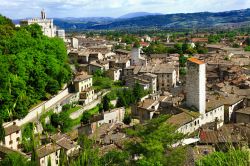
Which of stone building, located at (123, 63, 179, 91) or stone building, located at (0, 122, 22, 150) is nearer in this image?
stone building, located at (0, 122, 22, 150)

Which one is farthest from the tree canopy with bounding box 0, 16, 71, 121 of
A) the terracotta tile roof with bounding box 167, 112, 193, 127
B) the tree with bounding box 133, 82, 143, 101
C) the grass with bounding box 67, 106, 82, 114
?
the terracotta tile roof with bounding box 167, 112, 193, 127

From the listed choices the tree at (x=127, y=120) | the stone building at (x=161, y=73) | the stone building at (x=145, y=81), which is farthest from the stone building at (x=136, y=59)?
the tree at (x=127, y=120)

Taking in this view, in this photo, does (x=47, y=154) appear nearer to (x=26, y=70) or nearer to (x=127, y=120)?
(x=127, y=120)

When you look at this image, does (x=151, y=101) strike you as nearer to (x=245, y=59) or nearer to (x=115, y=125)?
(x=115, y=125)

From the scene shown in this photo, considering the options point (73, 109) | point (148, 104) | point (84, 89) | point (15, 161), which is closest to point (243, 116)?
point (148, 104)

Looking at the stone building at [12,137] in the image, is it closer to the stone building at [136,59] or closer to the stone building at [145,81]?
the stone building at [145,81]

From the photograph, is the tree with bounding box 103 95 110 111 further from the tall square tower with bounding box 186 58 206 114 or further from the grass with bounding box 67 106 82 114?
the tall square tower with bounding box 186 58 206 114
